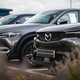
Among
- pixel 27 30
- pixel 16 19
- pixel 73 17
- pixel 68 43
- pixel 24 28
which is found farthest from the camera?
pixel 16 19

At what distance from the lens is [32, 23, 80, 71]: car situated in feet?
24.2

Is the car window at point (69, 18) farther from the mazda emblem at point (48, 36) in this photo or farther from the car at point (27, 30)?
the mazda emblem at point (48, 36)

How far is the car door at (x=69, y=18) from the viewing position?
36.1 ft

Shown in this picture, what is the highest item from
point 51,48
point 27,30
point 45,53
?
point 27,30

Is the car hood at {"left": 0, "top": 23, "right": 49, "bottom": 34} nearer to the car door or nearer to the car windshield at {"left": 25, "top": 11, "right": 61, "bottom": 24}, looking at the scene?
the car windshield at {"left": 25, "top": 11, "right": 61, "bottom": 24}

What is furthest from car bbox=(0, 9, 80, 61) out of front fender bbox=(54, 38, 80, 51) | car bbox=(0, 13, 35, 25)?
car bbox=(0, 13, 35, 25)

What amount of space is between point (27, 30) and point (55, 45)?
2841 millimetres

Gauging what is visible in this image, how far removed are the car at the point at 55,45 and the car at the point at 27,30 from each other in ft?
4.16

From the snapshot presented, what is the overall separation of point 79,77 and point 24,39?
5370 millimetres

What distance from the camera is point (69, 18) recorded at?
1113 cm

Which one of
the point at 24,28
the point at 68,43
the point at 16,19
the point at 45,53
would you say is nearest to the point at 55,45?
the point at 45,53

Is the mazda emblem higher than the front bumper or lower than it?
higher

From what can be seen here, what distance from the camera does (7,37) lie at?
10.8 metres

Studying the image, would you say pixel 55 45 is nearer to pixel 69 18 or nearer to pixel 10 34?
pixel 10 34
